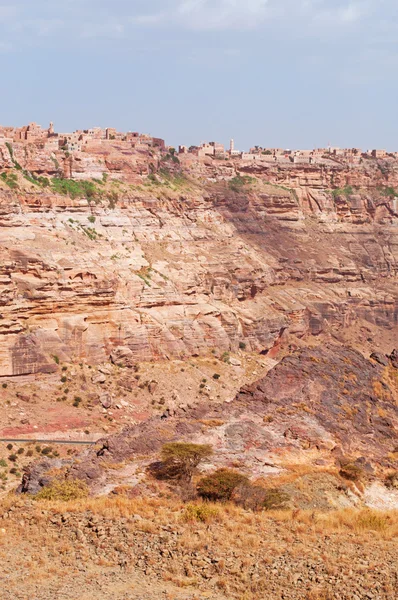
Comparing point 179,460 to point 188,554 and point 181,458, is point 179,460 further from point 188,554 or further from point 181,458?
point 188,554

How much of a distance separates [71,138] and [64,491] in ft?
165

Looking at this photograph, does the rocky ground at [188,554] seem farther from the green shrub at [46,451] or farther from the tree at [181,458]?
the green shrub at [46,451]

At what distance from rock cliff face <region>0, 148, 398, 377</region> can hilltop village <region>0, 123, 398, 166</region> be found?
5.02ft

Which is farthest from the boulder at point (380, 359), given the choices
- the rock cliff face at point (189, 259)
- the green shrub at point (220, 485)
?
the rock cliff face at point (189, 259)

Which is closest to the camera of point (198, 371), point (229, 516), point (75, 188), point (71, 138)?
point (229, 516)

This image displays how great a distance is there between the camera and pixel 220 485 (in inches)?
1046

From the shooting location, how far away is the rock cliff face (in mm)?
48875

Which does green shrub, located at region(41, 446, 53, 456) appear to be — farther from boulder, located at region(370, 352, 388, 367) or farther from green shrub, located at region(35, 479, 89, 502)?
boulder, located at region(370, 352, 388, 367)

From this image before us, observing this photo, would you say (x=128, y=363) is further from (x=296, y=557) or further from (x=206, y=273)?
(x=296, y=557)

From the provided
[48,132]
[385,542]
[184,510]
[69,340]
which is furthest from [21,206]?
[385,542]

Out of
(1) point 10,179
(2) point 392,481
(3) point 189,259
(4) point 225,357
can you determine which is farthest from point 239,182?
(2) point 392,481

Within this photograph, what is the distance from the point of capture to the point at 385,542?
71.3ft

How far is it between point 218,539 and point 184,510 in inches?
87.8

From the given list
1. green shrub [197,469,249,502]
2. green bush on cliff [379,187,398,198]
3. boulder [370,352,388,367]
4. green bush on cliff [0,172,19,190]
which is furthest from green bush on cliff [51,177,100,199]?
green bush on cliff [379,187,398,198]
